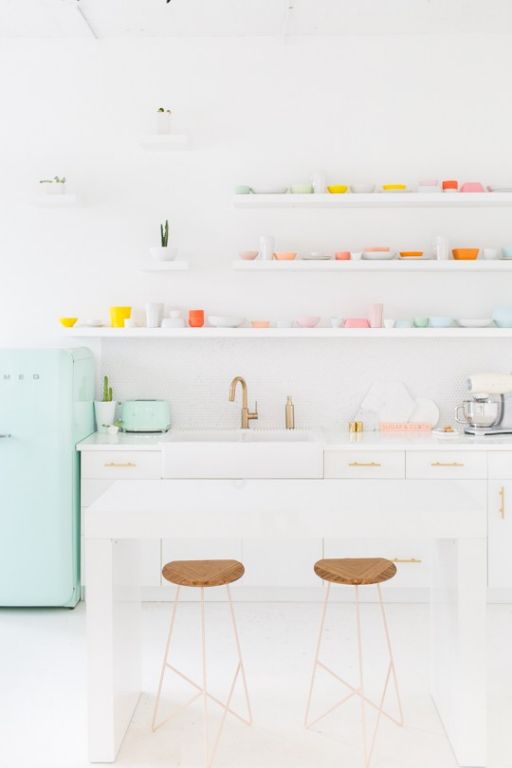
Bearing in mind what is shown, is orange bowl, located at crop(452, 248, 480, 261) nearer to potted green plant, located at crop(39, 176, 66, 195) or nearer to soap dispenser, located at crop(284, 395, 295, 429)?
soap dispenser, located at crop(284, 395, 295, 429)

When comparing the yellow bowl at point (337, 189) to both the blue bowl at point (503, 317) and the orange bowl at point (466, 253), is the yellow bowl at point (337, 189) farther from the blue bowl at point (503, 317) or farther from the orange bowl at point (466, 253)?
the blue bowl at point (503, 317)

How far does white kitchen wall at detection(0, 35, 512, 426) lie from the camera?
4.94m

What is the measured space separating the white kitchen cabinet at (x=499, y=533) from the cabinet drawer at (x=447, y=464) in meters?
0.12

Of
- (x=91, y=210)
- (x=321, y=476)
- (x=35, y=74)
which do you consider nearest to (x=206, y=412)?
(x=321, y=476)

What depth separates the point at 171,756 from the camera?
281 cm

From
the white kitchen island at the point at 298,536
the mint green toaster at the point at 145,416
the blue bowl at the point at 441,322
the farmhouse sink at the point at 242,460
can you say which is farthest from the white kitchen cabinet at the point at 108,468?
the blue bowl at the point at 441,322

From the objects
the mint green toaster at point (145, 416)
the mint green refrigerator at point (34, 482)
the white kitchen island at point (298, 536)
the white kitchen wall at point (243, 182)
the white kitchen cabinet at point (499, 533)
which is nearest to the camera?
the white kitchen island at point (298, 536)

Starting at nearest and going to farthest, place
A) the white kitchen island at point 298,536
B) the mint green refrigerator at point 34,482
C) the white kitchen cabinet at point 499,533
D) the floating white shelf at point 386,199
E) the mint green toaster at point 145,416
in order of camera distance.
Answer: the white kitchen island at point 298,536, the mint green refrigerator at point 34,482, the white kitchen cabinet at point 499,533, the floating white shelf at point 386,199, the mint green toaster at point 145,416

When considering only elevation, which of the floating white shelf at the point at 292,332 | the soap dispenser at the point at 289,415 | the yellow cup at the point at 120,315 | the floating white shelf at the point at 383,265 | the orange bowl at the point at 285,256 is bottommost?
the soap dispenser at the point at 289,415

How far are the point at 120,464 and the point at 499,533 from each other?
2.20 metres

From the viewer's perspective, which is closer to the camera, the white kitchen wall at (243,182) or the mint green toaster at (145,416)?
the mint green toaster at (145,416)

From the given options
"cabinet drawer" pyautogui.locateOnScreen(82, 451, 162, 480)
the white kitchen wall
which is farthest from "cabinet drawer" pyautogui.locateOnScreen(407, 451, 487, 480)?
"cabinet drawer" pyautogui.locateOnScreen(82, 451, 162, 480)

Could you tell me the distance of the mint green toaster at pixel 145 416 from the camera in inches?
190

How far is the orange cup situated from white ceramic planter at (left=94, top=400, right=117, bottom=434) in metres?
0.71
